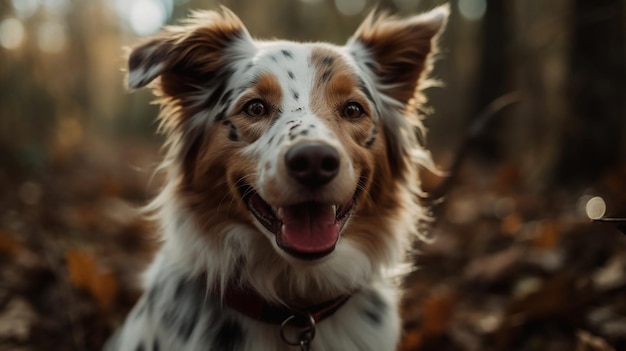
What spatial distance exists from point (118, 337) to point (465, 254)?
12.0 feet

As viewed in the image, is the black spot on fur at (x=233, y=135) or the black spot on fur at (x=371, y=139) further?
the black spot on fur at (x=371, y=139)

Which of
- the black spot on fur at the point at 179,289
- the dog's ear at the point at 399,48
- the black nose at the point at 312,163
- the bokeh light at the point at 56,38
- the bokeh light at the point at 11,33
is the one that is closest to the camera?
the black nose at the point at 312,163

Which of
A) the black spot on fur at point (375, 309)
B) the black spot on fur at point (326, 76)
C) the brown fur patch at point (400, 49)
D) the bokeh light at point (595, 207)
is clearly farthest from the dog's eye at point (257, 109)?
the bokeh light at point (595, 207)

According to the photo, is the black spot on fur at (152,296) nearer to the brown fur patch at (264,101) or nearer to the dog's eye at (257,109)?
the brown fur patch at (264,101)

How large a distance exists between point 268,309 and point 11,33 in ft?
46.9

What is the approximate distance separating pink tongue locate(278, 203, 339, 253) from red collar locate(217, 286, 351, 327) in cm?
42

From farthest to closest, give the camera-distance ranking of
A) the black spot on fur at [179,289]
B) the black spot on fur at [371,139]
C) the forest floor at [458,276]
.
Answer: the forest floor at [458,276] < the black spot on fur at [371,139] < the black spot on fur at [179,289]

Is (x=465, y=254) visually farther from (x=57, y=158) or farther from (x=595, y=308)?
(x=57, y=158)

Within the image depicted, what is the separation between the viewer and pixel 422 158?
436cm

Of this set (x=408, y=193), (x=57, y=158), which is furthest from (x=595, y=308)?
(x=57, y=158)

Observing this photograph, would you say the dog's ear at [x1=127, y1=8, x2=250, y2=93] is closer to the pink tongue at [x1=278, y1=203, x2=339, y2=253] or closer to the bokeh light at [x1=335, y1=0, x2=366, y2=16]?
the pink tongue at [x1=278, y1=203, x2=339, y2=253]

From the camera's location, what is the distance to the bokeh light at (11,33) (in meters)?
13.0

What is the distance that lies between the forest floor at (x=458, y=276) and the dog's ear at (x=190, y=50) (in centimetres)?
85

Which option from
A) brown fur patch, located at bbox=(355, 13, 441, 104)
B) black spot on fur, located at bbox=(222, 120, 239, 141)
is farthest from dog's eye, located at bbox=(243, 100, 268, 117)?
brown fur patch, located at bbox=(355, 13, 441, 104)
